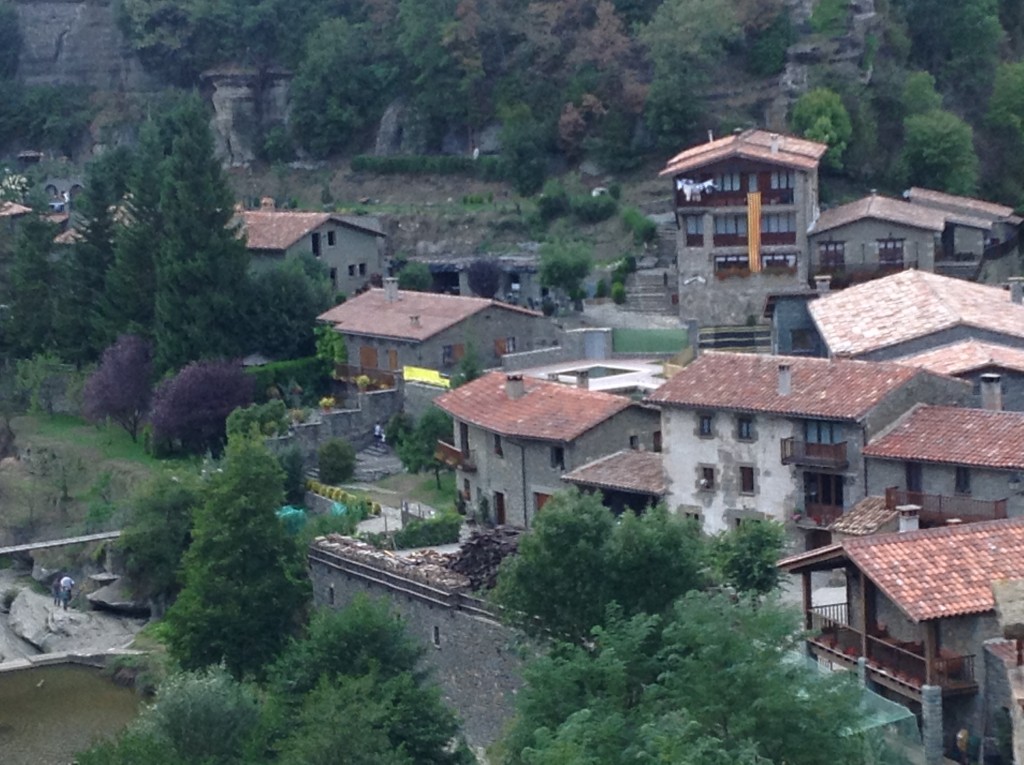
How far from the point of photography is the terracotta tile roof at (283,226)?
61188mm

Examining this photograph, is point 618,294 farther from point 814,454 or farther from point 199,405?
point 814,454

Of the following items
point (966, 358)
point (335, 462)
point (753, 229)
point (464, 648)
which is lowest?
point (464, 648)

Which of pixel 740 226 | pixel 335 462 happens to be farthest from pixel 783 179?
pixel 335 462

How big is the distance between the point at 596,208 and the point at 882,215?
1192 cm

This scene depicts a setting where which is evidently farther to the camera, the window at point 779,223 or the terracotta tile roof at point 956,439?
the window at point 779,223

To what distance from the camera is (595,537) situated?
102 ft

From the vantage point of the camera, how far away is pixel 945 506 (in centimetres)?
3297

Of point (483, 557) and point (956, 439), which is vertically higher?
point (956, 439)

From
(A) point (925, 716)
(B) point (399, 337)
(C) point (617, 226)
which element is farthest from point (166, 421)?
(A) point (925, 716)

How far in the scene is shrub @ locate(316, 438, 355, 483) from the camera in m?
48.0

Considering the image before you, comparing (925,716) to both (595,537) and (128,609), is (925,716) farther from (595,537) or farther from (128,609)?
(128,609)

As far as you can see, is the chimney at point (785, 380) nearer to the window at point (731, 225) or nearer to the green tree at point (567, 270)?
the window at point (731, 225)

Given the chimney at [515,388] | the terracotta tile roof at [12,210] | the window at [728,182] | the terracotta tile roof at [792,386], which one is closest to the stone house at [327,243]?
the terracotta tile roof at [12,210]

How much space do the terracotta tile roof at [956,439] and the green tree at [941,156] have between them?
90.3 feet
